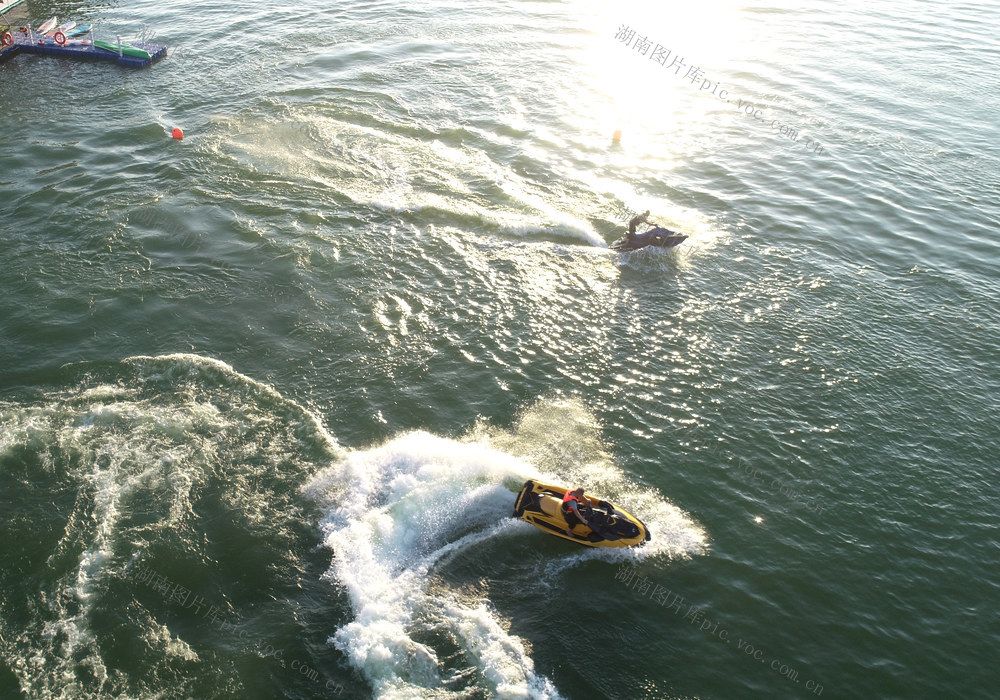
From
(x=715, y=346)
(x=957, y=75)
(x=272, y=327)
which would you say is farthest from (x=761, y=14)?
(x=272, y=327)

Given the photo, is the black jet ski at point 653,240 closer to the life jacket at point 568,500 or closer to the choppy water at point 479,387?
the choppy water at point 479,387

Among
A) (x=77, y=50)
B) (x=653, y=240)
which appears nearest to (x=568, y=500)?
(x=653, y=240)

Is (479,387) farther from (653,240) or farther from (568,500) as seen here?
(653,240)

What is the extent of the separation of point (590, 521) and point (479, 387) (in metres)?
8.21

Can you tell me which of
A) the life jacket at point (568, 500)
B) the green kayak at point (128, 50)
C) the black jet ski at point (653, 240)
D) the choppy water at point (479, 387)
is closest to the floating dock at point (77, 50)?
the green kayak at point (128, 50)

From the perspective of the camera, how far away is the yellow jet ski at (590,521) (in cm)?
2217

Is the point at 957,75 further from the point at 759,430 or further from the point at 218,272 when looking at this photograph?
the point at 218,272

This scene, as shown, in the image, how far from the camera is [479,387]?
28.2 m

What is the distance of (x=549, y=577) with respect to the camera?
862 inches

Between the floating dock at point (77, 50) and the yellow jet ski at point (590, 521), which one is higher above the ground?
the floating dock at point (77, 50)

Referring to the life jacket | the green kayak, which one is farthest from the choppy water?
the green kayak

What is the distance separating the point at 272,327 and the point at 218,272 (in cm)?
543

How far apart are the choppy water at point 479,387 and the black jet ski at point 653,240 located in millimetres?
682

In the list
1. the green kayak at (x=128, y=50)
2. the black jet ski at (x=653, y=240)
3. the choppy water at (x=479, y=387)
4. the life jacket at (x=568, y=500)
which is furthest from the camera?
the green kayak at (x=128, y=50)
